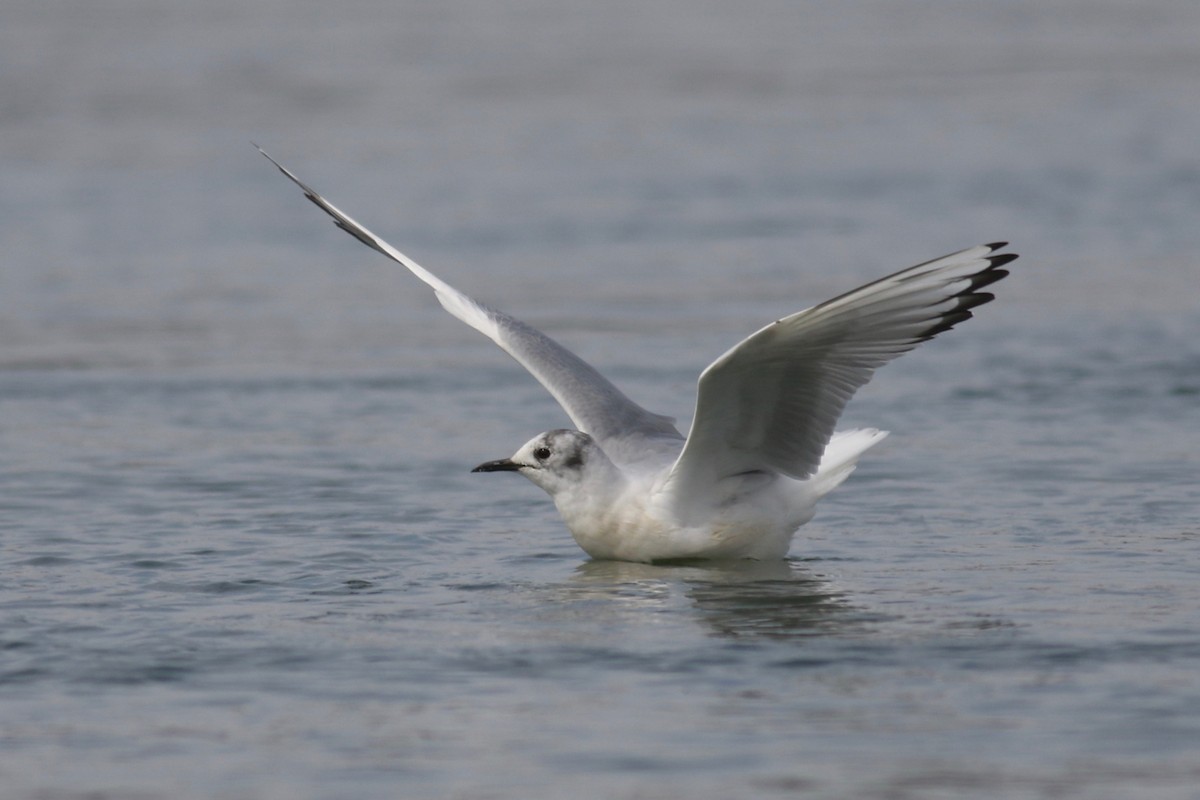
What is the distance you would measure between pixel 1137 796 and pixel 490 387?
25.7 ft

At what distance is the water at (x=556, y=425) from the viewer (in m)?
6.24

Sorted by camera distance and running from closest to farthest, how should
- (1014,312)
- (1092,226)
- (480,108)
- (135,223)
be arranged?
(1014,312) → (1092,226) → (135,223) → (480,108)

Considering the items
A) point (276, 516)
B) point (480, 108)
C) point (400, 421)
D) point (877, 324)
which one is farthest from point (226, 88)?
point (877, 324)

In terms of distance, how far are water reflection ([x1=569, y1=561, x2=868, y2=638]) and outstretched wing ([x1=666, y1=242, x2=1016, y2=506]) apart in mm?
371

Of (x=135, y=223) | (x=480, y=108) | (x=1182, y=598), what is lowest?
(x=1182, y=598)

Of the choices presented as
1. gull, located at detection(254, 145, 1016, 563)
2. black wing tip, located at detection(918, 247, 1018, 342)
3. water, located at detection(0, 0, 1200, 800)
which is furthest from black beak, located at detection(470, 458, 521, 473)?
black wing tip, located at detection(918, 247, 1018, 342)

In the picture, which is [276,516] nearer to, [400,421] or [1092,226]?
[400,421]

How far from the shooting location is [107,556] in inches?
348

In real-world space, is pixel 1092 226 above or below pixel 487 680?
above

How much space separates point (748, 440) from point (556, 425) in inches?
136

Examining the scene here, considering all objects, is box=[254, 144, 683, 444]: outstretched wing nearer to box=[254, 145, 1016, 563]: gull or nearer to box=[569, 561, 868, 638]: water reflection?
box=[254, 145, 1016, 563]: gull

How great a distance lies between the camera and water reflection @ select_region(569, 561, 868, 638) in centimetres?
758

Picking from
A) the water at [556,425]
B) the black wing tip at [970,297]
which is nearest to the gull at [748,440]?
the black wing tip at [970,297]

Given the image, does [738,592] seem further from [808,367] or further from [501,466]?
[501,466]
